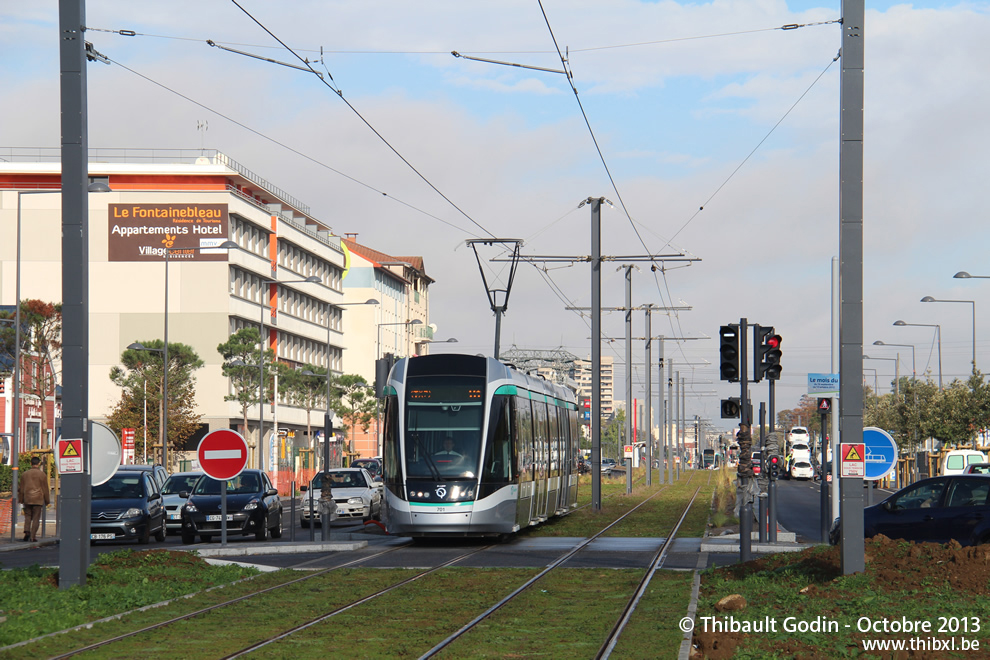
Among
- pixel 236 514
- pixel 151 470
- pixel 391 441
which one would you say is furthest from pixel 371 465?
pixel 391 441

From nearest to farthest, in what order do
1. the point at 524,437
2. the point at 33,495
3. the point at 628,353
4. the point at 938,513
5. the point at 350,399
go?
the point at 938,513 < the point at 524,437 < the point at 33,495 < the point at 628,353 < the point at 350,399

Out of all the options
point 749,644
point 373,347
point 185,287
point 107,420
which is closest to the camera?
point 749,644

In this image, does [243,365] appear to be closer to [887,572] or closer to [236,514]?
[236,514]

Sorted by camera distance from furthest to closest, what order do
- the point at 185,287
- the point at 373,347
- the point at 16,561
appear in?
the point at 373,347
the point at 185,287
the point at 16,561

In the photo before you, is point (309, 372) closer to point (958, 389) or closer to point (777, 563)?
point (958, 389)

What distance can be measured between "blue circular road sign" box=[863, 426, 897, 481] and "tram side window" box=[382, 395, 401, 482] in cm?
896

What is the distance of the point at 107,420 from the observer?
76500 millimetres

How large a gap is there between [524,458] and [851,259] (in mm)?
13669

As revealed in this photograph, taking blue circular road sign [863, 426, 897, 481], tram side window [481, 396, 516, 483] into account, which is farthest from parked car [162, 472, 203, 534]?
blue circular road sign [863, 426, 897, 481]

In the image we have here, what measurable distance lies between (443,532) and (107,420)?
55.9m

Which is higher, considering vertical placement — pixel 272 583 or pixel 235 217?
pixel 235 217

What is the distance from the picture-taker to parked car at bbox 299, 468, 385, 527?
35000 mm

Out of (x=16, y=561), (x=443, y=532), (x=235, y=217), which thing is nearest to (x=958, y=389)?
(x=235, y=217)

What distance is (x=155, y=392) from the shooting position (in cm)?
7300
